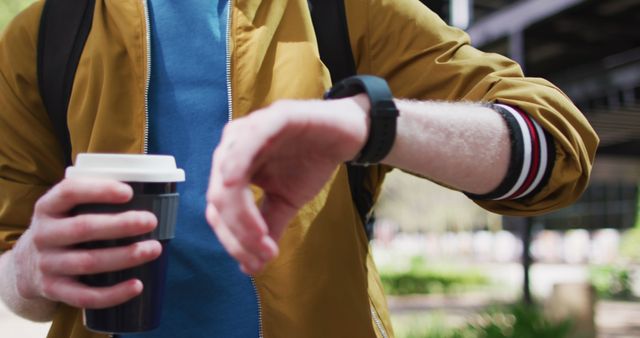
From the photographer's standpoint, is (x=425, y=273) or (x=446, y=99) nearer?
(x=446, y=99)

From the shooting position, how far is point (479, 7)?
1224 cm

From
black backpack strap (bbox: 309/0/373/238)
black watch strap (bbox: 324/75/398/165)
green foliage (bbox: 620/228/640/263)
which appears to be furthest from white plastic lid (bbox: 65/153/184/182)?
green foliage (bbox: 620/228/640/263)

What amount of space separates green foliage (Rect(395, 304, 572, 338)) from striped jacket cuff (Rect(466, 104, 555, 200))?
4.11 m

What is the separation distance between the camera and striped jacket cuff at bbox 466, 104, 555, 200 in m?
1.17

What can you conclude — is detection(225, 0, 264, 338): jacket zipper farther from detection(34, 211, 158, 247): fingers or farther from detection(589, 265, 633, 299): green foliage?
detection(589, 265, 633, 299): green foliage

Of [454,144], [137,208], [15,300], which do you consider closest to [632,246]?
[454,144]

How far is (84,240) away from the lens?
0.96m

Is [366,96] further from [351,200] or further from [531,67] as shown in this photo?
[531,67]

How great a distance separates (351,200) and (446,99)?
0.30m

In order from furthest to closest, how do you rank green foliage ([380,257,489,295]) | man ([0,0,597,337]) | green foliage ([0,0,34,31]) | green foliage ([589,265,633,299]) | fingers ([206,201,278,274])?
green foliage ([380,257,489,295]) < green foliage ([589,265,633,299]) < green foliage ([0,0,34,31]) < man ([0,0,597,337]) < fingers ([206,201,278,274])

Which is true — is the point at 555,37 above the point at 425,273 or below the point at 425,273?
above

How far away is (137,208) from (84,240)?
0.09m

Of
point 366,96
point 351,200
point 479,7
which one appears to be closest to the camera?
point 366,96

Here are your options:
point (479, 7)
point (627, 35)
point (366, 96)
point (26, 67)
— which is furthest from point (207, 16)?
point (627, 35)
